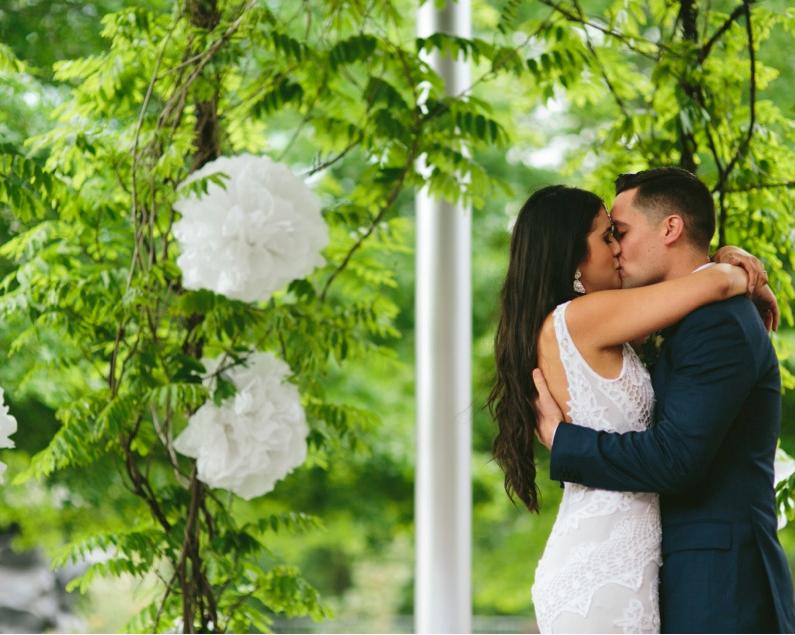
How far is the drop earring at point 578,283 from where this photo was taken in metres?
1.74

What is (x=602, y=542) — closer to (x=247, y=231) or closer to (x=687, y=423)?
(x=687, y=423)

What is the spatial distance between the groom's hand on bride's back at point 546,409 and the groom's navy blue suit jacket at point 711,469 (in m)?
0.06

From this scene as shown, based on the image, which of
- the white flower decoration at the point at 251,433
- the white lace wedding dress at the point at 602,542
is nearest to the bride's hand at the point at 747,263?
the white lace wedding dress at the point at 602,542

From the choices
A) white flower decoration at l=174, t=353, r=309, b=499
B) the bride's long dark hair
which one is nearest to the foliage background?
the bride's long dark hair

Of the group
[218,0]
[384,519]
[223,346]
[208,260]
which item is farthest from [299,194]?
[384,519]

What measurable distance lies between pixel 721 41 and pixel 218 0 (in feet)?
3.88

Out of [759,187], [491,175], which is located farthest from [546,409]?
[491,175]

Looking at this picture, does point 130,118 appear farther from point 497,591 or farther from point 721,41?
point 497,591

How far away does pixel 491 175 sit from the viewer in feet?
17.5

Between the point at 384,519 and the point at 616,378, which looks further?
the point at 384,519

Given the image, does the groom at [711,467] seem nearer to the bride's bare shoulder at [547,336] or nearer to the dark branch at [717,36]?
the bride's bare shoulder at [547,336]

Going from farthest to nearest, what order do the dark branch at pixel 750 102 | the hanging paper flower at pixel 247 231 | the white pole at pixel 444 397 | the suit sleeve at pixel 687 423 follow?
the white pole at pixel 444 397 → the dark branch at pixel 750 102 → the hanging paper flower at pixel 247 231 → the suit sleeve at pixel 687 423

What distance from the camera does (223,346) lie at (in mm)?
2262

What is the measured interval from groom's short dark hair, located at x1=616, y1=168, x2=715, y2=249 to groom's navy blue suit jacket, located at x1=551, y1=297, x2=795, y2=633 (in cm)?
16
